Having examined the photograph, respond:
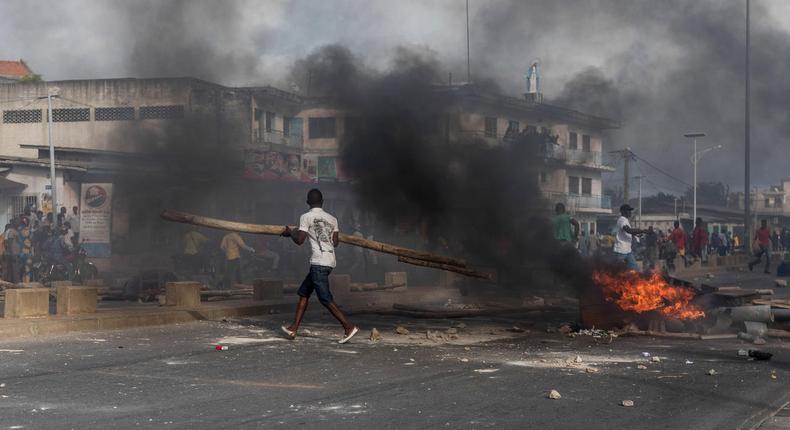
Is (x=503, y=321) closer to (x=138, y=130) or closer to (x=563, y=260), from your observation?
(x=563, y=260)

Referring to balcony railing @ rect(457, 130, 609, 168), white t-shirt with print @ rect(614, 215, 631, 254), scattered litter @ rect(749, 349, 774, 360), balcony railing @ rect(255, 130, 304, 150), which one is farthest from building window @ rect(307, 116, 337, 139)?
balcony railing @ rect(255, 130, 304, 150)

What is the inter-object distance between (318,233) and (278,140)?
2679 cm

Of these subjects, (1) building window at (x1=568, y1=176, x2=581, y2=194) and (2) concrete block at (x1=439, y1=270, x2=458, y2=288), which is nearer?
(2) concrete block at (x1=439, y1=270, x2=458, y2=288)

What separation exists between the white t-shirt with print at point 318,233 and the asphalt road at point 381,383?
924 millimetres

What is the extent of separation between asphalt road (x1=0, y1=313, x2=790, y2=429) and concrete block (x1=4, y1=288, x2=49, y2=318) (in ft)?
4.36

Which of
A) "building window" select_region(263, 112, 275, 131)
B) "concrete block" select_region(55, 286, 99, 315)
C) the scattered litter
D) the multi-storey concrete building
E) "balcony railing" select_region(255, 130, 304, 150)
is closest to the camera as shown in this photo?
the scattered litter

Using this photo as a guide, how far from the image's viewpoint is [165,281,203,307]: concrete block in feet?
44.8

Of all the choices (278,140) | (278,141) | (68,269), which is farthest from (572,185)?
(68,269)

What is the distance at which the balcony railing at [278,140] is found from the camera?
1341 inches

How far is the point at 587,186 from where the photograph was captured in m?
48.6

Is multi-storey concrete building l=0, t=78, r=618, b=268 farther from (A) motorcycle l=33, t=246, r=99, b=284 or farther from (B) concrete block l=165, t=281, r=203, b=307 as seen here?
(B) concrete block l=165, t=281, r=203, b=307

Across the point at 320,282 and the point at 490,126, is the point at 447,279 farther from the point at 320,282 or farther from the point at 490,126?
the point at 320,282

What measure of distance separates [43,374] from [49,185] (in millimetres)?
24136

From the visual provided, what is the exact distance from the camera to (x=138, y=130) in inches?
858
